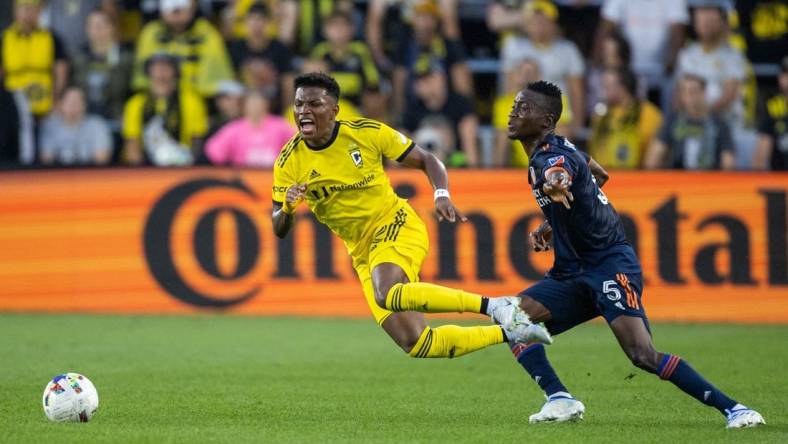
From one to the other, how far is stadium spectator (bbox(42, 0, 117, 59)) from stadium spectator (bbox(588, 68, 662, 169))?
21.8 feet

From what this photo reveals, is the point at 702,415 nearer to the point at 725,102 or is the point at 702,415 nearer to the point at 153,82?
the point at 725,102

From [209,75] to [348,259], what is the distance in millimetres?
3497

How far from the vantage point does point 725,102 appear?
52.9ft

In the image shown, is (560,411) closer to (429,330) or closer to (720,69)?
(429,330)

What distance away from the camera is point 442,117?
16.4 m

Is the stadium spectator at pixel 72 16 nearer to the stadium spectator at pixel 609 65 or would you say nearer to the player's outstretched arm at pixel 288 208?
the stadium spectator at pixel 609 65

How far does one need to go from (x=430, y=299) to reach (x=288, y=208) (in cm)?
116

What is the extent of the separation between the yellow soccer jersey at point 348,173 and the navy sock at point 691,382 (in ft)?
7.87

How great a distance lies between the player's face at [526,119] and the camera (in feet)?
26.5

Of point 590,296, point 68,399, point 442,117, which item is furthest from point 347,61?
point 68,399

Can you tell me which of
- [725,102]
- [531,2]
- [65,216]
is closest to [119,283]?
[65,216]

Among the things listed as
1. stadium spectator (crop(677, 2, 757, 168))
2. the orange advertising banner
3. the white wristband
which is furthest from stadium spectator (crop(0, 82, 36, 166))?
the white wristband

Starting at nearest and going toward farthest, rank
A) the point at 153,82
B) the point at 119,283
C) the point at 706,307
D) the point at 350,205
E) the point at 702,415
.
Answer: the point at 702,415 → the point at 350,205 → the point at 706,307 → the point at 119,283 → the point at 153,82

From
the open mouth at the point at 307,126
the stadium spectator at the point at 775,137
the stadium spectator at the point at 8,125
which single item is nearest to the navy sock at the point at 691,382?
the open mouth at the point at 307,126
